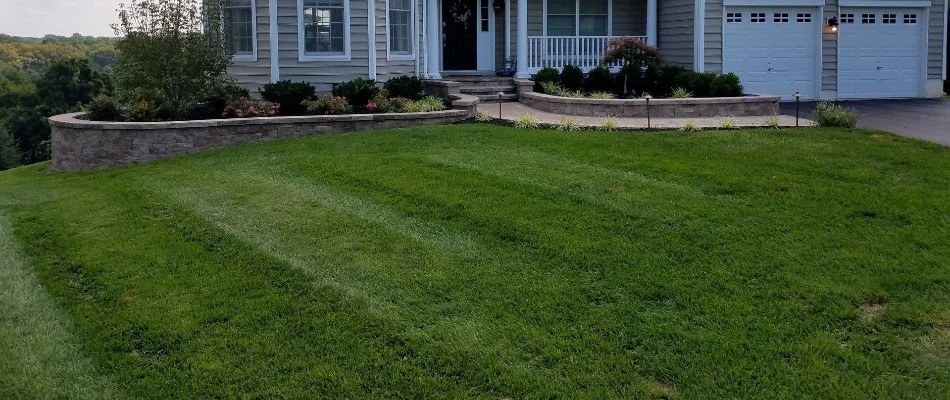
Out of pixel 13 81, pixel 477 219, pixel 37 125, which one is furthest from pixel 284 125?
pixel 13 81

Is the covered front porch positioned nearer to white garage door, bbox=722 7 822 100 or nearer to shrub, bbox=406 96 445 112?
white garage door, bbox=722 7 822 100

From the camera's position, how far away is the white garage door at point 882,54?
19.5 m

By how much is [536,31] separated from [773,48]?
5.31 m

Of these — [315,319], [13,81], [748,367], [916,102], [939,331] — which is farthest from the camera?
[13,81]

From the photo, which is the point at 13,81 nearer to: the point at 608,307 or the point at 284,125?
the point at 284,125

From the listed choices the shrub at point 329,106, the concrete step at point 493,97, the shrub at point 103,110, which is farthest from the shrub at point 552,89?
the shrub at point 103,110

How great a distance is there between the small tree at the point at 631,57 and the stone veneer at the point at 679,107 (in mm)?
2811

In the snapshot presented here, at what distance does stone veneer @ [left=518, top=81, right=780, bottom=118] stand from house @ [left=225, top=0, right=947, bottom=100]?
386 centimetres

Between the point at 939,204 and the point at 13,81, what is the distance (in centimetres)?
6904

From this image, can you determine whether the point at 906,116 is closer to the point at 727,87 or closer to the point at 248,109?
the point at 727,87

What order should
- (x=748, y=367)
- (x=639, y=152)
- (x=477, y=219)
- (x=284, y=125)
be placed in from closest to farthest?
1. (x=748, y=367)
2. (x=477, y=219)
3. (x=639, y=152)
4. (x=284, y=125)

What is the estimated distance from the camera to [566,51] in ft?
62.9

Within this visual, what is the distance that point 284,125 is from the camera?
13.1 meters

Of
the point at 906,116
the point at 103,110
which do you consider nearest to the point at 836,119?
the point at 906,116
